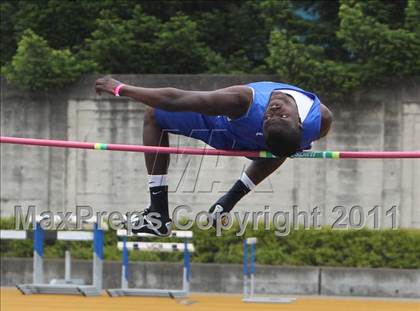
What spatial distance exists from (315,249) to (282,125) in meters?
6.75

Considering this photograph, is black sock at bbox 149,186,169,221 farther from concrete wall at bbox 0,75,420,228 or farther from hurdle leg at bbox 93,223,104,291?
concrete wall at bbox 0,75,420,228

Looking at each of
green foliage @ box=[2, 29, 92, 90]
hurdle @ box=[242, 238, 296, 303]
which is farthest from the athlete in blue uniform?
green foliage @ box=[2, 29, 92, 90]

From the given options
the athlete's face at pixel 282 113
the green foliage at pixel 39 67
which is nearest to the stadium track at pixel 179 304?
the green foliage at pixel 39 67

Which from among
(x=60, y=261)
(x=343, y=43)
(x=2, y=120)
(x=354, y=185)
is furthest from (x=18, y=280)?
(x=343, y=43)

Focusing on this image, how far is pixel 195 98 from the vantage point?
743 cm

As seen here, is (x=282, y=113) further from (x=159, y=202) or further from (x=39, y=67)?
(x=39, y=67)

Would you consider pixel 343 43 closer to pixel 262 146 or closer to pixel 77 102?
pixel 77 102

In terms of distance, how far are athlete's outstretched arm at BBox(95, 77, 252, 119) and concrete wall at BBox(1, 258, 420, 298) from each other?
644 cm

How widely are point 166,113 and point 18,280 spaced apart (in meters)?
7.11

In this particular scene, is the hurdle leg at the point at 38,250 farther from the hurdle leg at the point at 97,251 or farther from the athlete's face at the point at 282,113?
the athlete's face at the point at 282,113

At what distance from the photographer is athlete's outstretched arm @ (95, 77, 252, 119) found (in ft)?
24.2

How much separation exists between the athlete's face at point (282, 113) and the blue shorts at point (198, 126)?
2.07ft

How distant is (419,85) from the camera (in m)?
13.9

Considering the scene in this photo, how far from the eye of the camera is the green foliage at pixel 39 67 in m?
14.6
